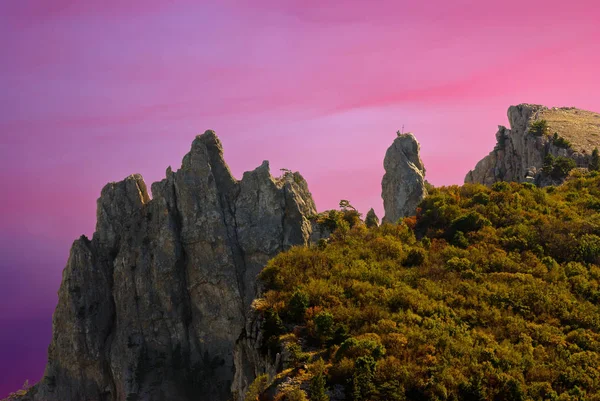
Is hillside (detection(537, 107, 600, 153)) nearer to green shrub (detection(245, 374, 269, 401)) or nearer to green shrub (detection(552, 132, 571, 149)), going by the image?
green shrub (detection(552, 132, 571, 149))

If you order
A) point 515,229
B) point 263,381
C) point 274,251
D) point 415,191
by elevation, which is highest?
point 415,191

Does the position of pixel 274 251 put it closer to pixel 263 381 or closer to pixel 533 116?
pixel 533 116

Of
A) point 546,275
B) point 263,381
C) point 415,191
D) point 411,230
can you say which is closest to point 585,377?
point 546,275

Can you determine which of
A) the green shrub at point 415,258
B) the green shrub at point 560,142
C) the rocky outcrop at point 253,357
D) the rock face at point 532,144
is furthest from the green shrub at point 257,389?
the green shrub at point 560,142

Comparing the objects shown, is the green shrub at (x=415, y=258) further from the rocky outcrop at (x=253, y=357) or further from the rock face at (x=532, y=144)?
the rock face at (x=532, y=144)

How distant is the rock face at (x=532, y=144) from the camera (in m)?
69.8

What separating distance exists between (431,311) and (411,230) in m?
13.4

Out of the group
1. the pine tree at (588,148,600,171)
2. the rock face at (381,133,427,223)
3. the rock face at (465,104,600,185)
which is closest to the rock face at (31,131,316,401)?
the rock face at (381,133,427,223)

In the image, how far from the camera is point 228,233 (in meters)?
85.8

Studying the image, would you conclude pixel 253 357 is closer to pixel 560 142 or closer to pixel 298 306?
pixel 298 306

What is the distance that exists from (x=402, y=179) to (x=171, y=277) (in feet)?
142

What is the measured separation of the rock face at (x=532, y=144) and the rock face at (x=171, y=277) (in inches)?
1375

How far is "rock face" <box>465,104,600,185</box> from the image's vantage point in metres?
69.8

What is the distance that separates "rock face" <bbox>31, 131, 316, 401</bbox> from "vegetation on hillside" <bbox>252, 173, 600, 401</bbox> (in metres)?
50.2
